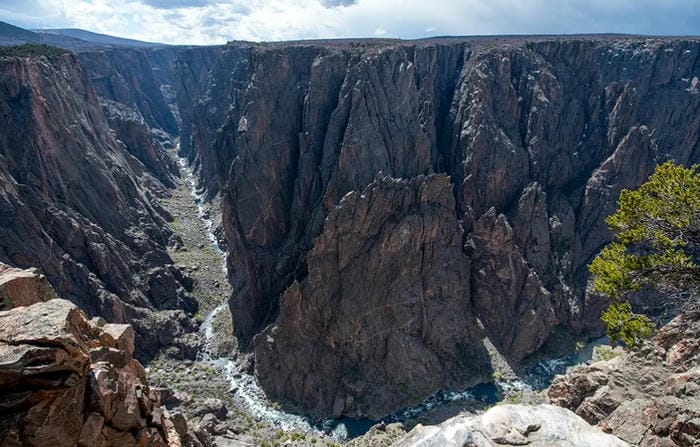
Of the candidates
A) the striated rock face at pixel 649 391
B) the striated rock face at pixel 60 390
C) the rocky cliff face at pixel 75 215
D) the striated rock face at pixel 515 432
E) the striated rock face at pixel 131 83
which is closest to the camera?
the striated rock face at pixel 515 432

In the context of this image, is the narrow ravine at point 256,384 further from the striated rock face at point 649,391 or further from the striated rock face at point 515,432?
the striated rock face at point 515,432

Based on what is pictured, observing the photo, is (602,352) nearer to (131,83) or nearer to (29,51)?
(29,51)

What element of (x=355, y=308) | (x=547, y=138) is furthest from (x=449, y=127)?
(x=355, y=308)

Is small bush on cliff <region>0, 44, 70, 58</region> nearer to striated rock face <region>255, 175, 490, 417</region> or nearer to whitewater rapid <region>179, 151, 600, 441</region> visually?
whitewater rapid <region>179, 151, 600, 441</region>

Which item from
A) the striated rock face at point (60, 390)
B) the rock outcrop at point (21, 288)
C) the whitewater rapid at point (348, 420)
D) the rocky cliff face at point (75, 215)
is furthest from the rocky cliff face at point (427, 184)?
the rock outcrop at point (21, 288)

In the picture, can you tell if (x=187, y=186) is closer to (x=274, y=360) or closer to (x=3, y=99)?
(x=3, y=99)

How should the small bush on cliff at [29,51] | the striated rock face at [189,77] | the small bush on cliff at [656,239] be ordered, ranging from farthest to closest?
the striated rock face at [189,77], the small bush on cliff at [29,51], the small bush on cliff at [656,239]

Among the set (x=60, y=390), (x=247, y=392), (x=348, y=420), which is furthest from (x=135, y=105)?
(x=60, y=390)
